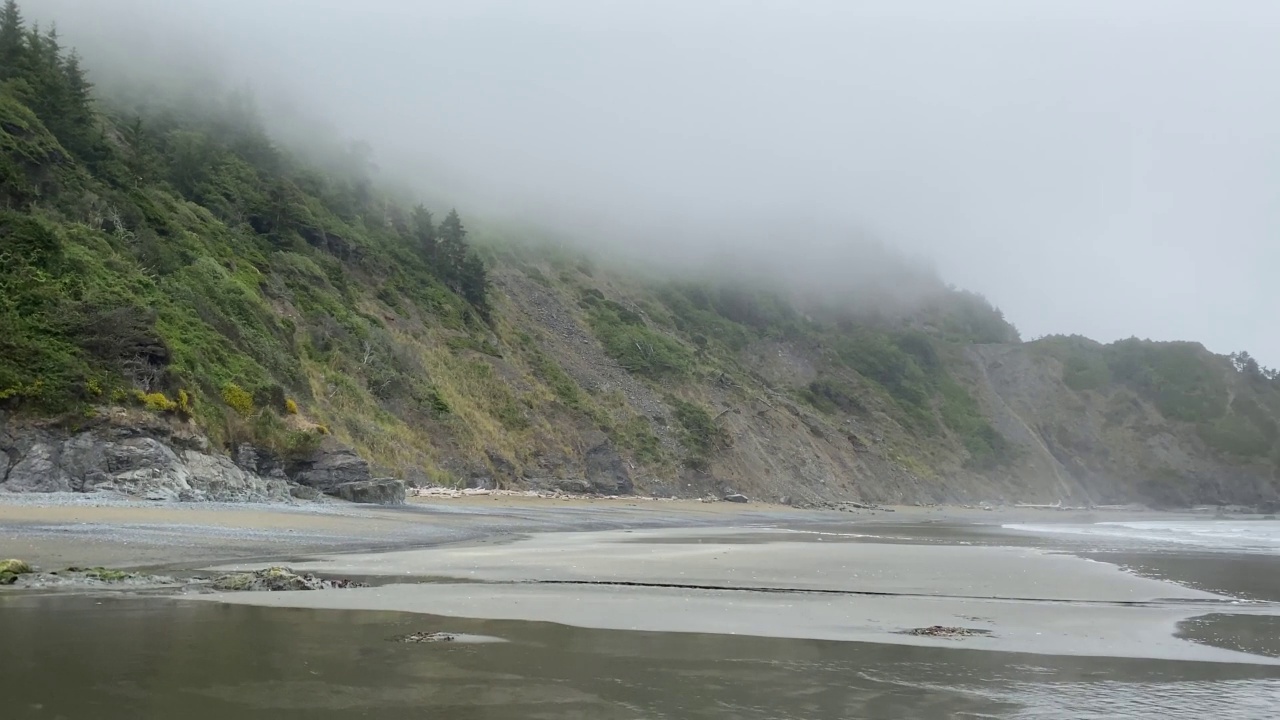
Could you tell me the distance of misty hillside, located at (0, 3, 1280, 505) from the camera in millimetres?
26719

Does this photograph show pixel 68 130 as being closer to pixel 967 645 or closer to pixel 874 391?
pixel 967 645

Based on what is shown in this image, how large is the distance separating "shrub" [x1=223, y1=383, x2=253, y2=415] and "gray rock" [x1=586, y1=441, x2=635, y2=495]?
21289mm

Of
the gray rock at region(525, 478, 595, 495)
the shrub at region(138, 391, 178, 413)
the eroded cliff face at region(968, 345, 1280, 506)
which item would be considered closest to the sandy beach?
the shrub at region(138, 391, 178, 413)

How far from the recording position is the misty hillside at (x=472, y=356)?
1052 inches

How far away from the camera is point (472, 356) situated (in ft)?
162

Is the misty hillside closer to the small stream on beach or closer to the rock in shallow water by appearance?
the rock in shallow water

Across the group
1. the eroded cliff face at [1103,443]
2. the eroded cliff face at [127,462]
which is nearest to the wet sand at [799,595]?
the eroded cliff face at [127,462]

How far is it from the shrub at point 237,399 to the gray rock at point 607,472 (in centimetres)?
2129

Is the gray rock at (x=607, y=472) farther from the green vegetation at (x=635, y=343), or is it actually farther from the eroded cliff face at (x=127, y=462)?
the eroded cliff face at (x=127, y=462)

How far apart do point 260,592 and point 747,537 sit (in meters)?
17.5

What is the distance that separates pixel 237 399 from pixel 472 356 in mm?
22296

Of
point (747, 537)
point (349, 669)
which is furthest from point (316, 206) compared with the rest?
point (349, 669)

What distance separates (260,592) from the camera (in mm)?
10461

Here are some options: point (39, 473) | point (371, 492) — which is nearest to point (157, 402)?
point (39, 473)
